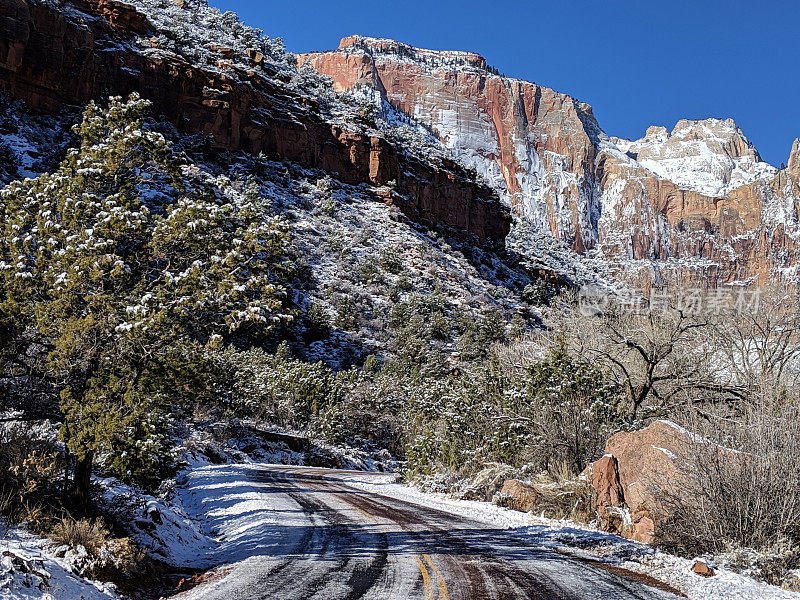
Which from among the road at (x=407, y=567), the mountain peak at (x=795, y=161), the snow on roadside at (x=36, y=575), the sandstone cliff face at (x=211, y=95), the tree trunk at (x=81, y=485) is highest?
the mountain peak at (x=795, y=161)

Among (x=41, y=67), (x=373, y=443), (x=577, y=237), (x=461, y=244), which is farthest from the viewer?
(x=577, y=237)

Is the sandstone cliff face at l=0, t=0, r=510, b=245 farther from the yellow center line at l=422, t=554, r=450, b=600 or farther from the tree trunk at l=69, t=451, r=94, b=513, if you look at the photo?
the yellow center line at l=422, t=554, r=450, b=600

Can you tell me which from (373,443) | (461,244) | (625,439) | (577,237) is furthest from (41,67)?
(577,237)

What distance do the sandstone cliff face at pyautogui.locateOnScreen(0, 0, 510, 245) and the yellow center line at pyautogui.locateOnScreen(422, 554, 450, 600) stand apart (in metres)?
69.5

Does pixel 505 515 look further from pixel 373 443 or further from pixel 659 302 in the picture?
pixel 373 443

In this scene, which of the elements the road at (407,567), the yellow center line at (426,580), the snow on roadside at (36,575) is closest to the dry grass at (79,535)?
the snow on roadside at (36,575)

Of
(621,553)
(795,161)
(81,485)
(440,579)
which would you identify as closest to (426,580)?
(440,579)

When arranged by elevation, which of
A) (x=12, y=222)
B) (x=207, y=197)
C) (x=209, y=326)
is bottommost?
(x=209, y=326)

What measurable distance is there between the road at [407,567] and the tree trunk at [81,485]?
88.0 inches

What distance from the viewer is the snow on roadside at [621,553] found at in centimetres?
686

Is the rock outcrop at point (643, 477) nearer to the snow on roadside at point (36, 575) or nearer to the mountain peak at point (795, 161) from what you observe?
the snow on roadside at point (36, 575)

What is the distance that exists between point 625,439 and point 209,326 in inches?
333

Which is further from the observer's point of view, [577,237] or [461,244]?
[577,237]

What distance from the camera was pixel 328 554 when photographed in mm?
8609
